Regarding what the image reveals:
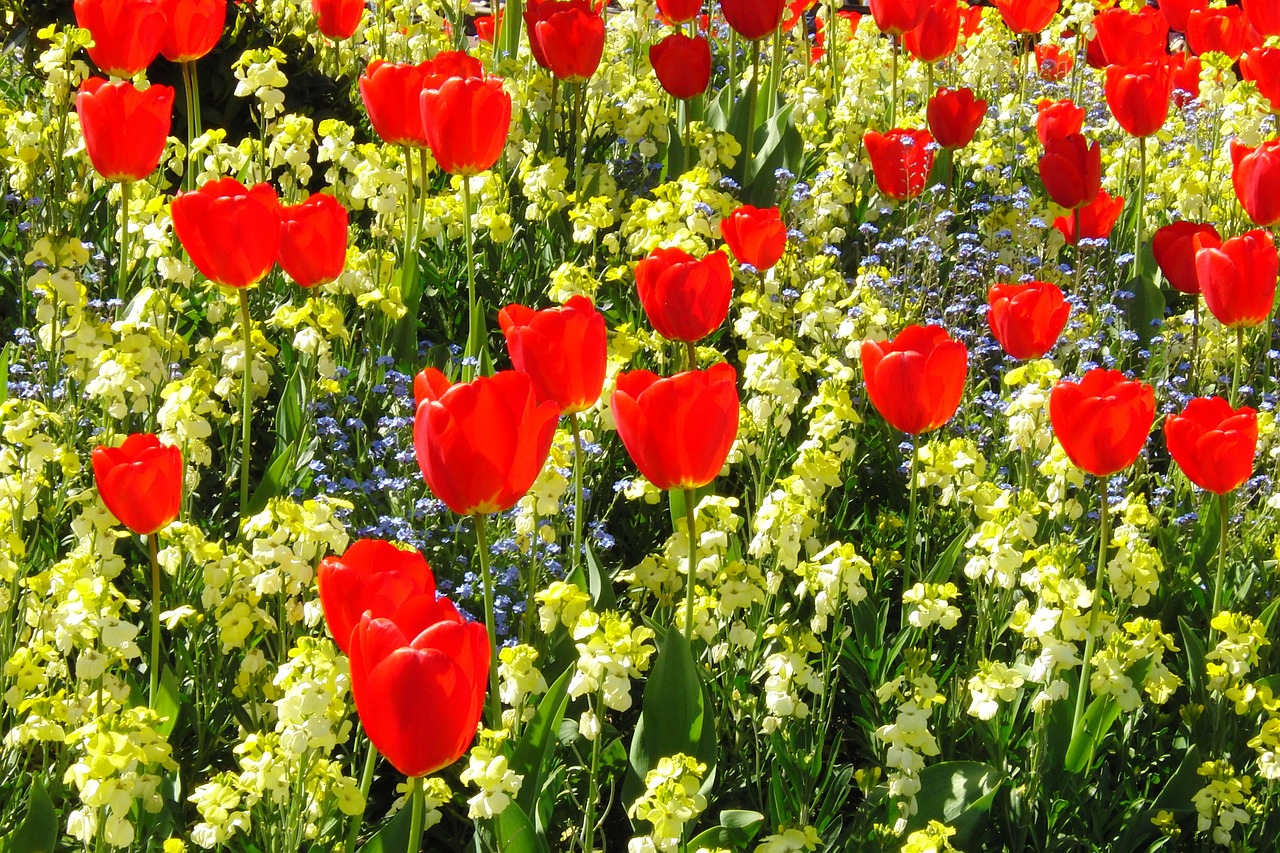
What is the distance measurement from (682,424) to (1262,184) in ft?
7.63

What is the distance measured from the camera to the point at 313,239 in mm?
2898

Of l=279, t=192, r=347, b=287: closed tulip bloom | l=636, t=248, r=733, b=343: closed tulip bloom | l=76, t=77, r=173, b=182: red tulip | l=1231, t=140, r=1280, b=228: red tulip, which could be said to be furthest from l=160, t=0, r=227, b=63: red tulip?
l=1231, t=140, r=1280, b=228: red tulip

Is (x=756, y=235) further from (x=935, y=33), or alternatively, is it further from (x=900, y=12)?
(x=935, y=33)

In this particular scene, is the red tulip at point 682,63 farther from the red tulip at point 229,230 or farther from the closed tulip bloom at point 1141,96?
the red tulip at point 229,230

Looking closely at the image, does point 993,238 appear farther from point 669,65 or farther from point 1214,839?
point 1214,839

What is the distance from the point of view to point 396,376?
10.5 ft

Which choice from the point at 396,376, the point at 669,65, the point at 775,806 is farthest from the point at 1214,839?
the point at 669,65

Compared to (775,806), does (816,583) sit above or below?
above

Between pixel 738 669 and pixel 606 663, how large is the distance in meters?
0.63

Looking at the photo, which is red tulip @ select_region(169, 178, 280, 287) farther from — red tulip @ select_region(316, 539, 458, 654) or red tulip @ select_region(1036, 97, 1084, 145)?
red tulip @ select_region(1036, 97, 1084, 145)

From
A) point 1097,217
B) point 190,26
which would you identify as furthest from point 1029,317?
point 190,26

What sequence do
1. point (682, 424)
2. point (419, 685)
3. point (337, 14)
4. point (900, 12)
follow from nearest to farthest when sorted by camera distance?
point (419, 685)
point (682, 424)
point (337, 14)
point (900, 12)

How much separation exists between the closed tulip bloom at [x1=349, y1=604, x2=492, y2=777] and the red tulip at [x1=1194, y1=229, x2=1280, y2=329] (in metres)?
2.25

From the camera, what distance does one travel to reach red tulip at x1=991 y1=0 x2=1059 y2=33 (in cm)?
490
